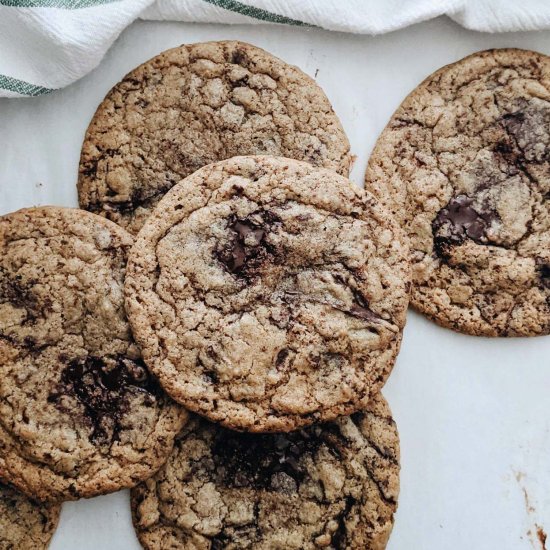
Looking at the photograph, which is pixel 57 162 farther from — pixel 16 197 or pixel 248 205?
pixel 248 205

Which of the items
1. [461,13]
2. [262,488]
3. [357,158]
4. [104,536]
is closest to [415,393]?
[262,488]

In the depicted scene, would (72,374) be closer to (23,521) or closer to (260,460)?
(23,521)

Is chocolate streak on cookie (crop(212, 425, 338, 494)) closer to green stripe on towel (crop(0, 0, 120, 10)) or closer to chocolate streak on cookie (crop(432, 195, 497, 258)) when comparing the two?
chocolate streak on cookie (crop(432, 195, 497, 258))

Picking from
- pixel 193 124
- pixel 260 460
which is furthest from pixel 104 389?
pixel 193 124

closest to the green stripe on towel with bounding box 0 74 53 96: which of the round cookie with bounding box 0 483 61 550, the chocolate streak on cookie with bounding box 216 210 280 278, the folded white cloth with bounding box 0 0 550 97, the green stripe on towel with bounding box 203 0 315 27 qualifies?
the folded white cloth with bounding box 0 0 550 97

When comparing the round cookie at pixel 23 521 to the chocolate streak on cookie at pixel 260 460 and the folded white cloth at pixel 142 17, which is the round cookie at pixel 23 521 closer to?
the chocolate streak on cookie at pixel 260 460

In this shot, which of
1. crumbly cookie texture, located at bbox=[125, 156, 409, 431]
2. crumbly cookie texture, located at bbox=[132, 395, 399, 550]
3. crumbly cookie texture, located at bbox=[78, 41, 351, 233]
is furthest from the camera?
crumbly cookie texture, located at bbox=[78, 41, 351, 233]
